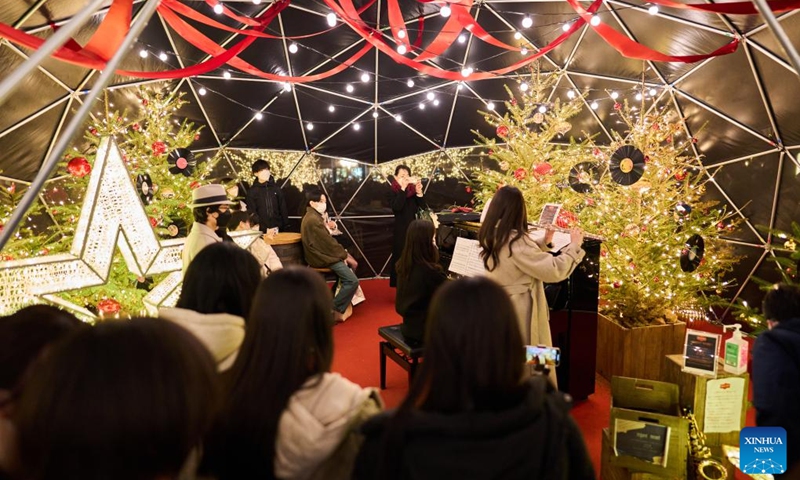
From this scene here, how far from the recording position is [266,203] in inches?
294

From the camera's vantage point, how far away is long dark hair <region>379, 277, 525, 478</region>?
1427mm

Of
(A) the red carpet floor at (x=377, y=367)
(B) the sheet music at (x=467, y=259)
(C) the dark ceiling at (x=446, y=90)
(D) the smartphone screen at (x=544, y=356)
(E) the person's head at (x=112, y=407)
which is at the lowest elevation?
(A) the red carpet floor at (x=377, y=367)

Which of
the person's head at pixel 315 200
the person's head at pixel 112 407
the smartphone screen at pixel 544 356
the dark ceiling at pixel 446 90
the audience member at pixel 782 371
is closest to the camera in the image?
the person's head at pixel 112 407

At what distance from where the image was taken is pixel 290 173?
8.42 m

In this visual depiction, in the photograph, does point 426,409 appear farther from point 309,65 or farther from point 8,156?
point 309,65

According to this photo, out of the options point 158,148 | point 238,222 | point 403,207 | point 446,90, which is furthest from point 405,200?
point 158,148

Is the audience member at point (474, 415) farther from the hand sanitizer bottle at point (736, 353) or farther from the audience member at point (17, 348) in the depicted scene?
the hand sanitizer bottle at point (736, 353)

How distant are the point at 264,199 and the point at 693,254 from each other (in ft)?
17.7

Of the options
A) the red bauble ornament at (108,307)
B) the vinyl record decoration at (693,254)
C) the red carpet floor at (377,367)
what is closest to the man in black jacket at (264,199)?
the red carpet floor at (377,367)

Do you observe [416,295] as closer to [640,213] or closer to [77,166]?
[640,213]

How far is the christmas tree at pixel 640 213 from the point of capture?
5289mm

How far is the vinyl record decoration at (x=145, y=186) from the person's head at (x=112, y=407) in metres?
5.15

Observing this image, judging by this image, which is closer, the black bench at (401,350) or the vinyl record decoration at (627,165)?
the black bench at (401,350)

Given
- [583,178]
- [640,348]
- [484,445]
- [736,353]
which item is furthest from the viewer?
[583,178]
